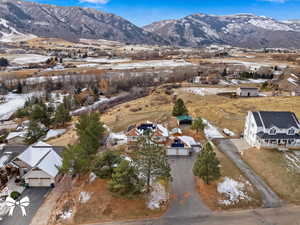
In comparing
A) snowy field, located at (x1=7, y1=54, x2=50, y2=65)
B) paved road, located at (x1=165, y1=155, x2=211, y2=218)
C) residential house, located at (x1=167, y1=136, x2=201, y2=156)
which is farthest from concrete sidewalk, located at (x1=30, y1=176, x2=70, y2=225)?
snowy field, located at (x1=7, y1=54, x2=50, y2=65)

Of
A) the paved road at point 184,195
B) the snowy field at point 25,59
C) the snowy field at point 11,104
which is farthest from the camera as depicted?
the snowy field at point 25,59

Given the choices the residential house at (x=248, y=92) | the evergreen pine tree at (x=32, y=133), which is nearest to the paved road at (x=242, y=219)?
the evergreen pine tree at (x=32, y=133)

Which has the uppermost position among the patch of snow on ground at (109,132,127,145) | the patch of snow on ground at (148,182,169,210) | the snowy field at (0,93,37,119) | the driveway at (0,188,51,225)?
the patch of snow on ground at (109,132,127,145)

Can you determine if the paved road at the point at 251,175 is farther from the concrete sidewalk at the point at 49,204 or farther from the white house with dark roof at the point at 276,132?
the concrete sidewalk at the point at 49,204

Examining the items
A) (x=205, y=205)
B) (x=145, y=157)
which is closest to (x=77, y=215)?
(x=145, y=157)

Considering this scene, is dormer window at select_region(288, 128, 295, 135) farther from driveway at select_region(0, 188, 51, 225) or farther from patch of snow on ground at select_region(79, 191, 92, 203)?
driveway at select_region(0, 188, 51, 225)

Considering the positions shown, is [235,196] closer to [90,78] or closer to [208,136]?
[208,136]

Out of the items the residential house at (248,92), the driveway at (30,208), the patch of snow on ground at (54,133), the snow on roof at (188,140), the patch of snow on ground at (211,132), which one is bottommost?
the driveway at (30,208)
